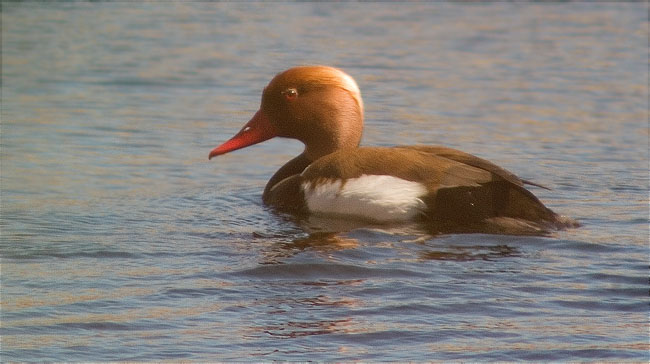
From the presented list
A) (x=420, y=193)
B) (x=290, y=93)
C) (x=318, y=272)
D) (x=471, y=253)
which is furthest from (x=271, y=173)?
(x=318, y=272)

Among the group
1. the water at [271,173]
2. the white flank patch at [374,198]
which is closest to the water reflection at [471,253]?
the water at [271,173]

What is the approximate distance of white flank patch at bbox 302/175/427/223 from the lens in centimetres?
743

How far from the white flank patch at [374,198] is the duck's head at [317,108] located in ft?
2.86

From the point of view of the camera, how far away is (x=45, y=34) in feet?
50.1

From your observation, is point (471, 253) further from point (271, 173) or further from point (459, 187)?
point (271, 173)

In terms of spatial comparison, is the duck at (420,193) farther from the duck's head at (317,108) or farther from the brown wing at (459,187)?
the duck's head at (317,108)

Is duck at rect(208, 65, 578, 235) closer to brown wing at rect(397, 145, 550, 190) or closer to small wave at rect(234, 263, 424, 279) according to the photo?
brown wing at rect(397, 145, 550, 190)

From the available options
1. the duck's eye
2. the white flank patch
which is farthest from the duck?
the duck's eye

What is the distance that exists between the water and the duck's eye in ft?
2.40

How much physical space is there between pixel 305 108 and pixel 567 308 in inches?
126

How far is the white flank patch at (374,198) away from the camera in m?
7.43

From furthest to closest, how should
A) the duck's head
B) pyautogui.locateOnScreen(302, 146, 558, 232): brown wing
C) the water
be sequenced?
the duck's head < pyautogui.locateOnScreen(302, 146, 558, 232): brown wing < the water

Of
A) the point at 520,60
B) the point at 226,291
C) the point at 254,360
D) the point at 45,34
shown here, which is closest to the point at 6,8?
the point at 45,34

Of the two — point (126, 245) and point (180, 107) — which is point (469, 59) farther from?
point (126, 245)
